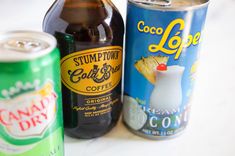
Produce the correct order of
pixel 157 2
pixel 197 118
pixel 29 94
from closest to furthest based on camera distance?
pixel 29 94
pixel 157 2
pixel 197 118

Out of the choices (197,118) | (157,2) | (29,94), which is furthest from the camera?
(197,118)

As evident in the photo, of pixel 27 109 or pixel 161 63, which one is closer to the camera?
pixel 27 109

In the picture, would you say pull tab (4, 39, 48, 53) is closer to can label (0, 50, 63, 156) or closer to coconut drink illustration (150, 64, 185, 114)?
can label (0, 50, 63, 156)

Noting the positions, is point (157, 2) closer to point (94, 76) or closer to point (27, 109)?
point (94, 76)

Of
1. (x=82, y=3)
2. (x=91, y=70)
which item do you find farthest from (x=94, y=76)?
(x=82, y=3)

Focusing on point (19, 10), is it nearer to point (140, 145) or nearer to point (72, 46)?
point (72, 46)

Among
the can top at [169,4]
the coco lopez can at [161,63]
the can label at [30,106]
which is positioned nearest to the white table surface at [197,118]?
the coco lopez can at [161,63]

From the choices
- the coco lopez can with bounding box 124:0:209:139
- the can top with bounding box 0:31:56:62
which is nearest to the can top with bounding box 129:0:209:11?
the coco lopez can with bounding box 124:0:209:139
